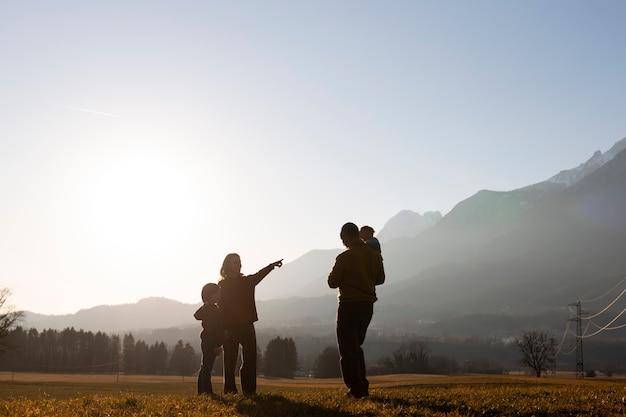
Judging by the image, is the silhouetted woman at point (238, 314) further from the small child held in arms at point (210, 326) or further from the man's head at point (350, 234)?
the man's head at point (350, 234)

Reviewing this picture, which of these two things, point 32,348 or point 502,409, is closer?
point 502,409

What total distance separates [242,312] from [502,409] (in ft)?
20.6

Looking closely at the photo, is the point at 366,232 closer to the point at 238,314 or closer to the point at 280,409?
the point at 238,314

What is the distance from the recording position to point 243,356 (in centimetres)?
1376

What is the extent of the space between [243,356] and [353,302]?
3331 millimetres

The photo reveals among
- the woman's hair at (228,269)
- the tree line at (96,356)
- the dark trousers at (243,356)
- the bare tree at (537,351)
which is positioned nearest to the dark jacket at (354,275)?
the dark trousers at (243,356)

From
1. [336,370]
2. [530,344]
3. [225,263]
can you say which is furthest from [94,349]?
[225,263]

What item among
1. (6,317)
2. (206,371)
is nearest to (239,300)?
(206,371)

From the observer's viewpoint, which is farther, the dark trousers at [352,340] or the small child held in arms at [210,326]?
the small child held in arms at [210,326]

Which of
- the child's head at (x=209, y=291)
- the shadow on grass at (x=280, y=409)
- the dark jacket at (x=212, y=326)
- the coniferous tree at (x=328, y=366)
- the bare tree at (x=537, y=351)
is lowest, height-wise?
the coniferous tree at (x=328, y=366)

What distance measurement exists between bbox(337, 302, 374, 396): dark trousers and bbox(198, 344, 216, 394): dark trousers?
11.4 feet

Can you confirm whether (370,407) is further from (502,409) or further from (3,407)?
(3,407)

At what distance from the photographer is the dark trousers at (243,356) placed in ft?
43.6

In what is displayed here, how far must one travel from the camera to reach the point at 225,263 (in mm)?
13945
